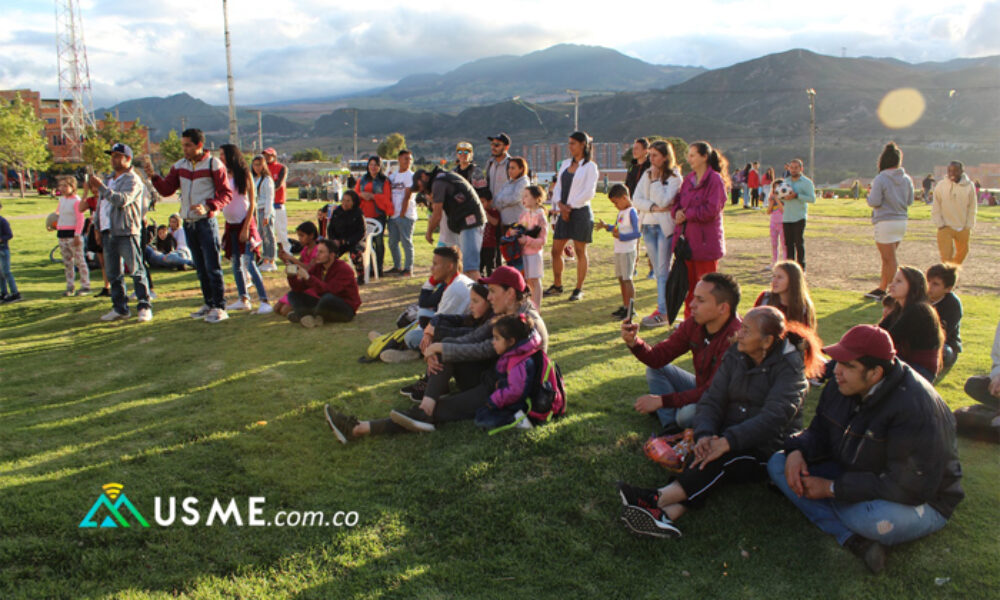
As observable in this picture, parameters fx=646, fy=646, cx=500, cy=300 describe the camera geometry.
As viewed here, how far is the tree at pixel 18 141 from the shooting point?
149 feet

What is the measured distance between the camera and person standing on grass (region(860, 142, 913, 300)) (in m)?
8.66

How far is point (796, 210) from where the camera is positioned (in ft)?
33.8

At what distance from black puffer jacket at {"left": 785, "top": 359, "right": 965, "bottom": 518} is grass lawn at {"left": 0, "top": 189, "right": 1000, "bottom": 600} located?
365mm

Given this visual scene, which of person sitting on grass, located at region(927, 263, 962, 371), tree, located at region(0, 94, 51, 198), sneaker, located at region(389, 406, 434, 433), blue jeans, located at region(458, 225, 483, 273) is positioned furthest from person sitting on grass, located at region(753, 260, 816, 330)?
tree, located at region(0, 94, 51, 198)

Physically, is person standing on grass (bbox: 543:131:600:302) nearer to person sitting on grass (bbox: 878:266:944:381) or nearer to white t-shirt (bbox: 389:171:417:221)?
white t-shirt (bbox: 389:171:417:221)

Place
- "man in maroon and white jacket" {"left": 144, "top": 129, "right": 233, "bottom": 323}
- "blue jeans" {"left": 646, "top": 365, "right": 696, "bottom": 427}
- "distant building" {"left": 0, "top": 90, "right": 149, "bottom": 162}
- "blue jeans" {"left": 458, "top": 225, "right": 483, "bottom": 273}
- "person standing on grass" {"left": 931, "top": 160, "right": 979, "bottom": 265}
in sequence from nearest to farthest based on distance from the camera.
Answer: "blue jeans" {"left": 646, "top": 365, "right": 696, "bottom": 427}, "man in maroon and white jacket" {"left": 144, "top": 129, "right": 233, "bottom": 323}, "blue jeans" {"left": 458, "top": 225, "right": 483, "bottom": 273}, "person standing on grass" {"left": 931, "top": 160, "right": 979, "bottom": 265}, "distant building" {"left": 0, "top": 90, "right": 149, "bottom": 162}

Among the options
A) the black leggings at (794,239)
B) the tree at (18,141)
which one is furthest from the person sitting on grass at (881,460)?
the tree at (18,141)

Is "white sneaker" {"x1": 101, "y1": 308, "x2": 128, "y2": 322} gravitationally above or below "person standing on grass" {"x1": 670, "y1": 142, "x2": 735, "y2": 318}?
below

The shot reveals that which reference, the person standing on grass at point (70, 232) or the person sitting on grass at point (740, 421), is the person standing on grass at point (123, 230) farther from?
the person sitting on grass at point (740, 421)

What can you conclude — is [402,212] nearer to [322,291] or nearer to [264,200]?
[264,200]

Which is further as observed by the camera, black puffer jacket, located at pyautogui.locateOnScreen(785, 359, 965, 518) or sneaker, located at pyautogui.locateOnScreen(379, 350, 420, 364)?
sneaker, located at pyautogui.locateOnScreen(379, 350, 420, 364)

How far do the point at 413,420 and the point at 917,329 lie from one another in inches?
146

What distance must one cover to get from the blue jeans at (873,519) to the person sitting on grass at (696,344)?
1041 millimetres

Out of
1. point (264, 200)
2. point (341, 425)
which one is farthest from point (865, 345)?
point (264, 200)
